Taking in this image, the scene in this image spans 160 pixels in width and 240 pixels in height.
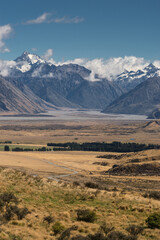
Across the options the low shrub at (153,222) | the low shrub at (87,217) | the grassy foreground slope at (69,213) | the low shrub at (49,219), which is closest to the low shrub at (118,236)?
the grassy foreground slope at (69,213)

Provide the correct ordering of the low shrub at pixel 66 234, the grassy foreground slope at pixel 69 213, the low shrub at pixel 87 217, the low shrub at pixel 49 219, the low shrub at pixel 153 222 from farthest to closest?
the low shrub at pixel 87 217 < the low shrub at pixel 153 222 < the low shrub at pixel 49 219 < the grassy foreground slope at pixel 69 213 < the low shrub at pixel 66 234

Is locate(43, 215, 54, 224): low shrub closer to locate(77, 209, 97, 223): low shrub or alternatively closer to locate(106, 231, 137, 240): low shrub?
locate(77, 209, 97, 223): low shrub

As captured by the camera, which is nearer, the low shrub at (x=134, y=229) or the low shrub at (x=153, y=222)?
the low shrub at (x=134, y=229)

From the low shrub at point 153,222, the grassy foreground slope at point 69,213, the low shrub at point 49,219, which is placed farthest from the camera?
the low shrub at point 153,222

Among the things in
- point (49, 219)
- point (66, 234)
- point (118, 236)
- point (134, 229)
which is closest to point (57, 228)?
point (66, 234)

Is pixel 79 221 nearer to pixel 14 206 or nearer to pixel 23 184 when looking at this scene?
pixel 14 206

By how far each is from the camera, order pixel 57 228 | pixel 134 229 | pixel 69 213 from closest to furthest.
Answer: pixel 57 228 < pixel 134 229 < pixel 69 213

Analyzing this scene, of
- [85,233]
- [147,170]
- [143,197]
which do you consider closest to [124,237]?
[85,233]

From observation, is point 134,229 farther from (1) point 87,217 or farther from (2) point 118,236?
(1) point 87,217

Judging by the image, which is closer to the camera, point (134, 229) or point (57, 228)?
point (57, 228)

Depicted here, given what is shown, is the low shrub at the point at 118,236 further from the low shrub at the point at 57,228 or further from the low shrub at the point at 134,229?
the low shrub at the point at 57,228
